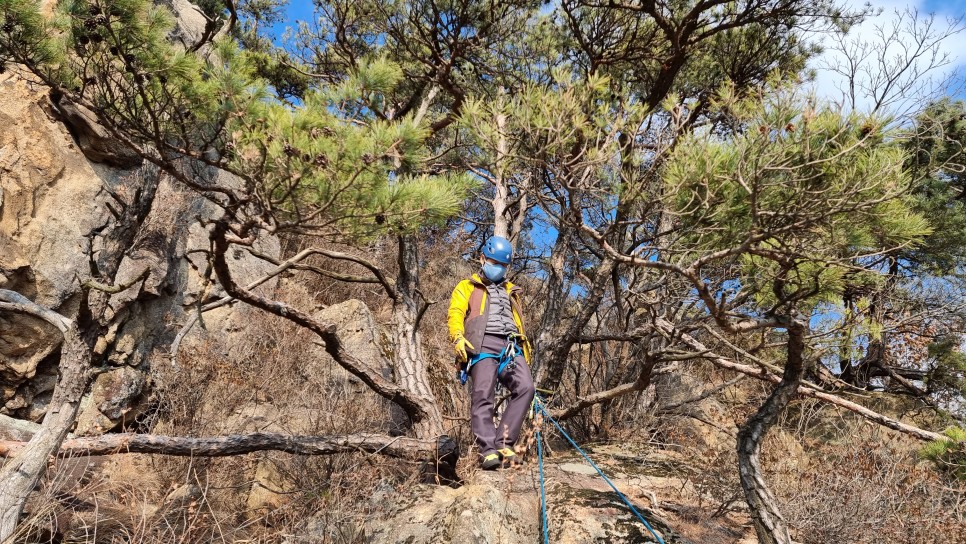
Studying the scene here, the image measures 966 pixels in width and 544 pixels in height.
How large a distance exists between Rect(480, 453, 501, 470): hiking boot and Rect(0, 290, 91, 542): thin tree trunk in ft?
8.94

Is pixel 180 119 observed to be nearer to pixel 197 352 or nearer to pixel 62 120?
pixel 197 352

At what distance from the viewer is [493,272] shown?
4352 mm

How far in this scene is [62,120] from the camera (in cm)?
620

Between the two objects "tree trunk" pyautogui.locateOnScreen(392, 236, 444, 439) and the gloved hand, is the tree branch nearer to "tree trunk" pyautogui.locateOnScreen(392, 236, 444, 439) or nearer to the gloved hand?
"tree trunk" pyautogui.locateOnScreen(392, 236, 444, 439)

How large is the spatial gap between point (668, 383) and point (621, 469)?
3298 millimetres

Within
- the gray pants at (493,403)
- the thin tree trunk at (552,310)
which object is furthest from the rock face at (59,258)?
the thin tree trunk at (552,310)

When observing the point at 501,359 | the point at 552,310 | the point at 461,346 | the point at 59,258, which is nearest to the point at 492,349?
the point at 501,359

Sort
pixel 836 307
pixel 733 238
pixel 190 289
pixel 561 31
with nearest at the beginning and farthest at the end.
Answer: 1. pixel 733 238
2. pixel 836 307
3. pixel 561 31
4. pixel 190 289

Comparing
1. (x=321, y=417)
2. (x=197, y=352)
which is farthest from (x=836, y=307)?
(x=197, y=352)

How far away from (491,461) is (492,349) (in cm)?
82

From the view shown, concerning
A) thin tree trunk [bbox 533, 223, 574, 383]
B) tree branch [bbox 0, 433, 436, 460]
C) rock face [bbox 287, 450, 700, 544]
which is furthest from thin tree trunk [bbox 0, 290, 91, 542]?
thin tree trunk [bbox 533, 223, 574, 383]

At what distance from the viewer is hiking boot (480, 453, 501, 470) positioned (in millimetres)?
Answer: 3660

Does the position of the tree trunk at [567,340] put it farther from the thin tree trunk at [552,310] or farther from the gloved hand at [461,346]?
the gloved hand at [461,346]

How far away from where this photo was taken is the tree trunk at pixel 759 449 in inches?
115
